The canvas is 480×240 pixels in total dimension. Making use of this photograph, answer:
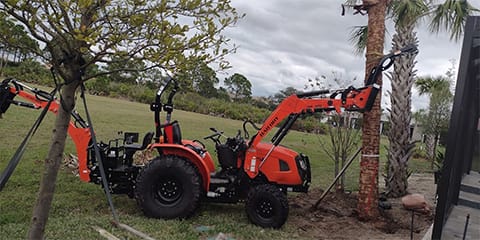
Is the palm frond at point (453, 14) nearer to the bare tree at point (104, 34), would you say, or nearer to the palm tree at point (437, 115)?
the bare tree at point (104, 34)

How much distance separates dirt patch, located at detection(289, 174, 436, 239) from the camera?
529 centimetres

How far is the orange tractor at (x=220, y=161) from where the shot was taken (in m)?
5.31

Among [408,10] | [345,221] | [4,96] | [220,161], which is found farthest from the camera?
[408,10]

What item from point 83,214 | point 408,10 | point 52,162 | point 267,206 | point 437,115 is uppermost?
point 408,10

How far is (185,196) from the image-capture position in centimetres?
542

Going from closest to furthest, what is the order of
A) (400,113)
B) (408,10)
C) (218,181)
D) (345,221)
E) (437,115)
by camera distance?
(218,181) < (345,221) < (408,10) < (400,113) < (437,115)

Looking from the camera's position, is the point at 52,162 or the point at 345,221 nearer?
the point at 52,162

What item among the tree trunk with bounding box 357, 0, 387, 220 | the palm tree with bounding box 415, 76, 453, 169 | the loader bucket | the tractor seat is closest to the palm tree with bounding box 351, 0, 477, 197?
the tree trunk with bounding box 357, 0, 387, 220

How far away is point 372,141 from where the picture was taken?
19.2 ft

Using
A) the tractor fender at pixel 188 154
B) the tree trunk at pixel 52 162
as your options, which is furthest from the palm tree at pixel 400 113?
the tree trunk at pixel 52 162

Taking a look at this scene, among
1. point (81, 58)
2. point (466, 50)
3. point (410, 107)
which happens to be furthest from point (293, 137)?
point (81, 58)

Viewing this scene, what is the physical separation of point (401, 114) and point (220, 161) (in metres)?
4.52

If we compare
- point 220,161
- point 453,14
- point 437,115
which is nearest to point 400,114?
point 453,14

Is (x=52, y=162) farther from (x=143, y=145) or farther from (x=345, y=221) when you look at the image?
(x=345, y=221)
